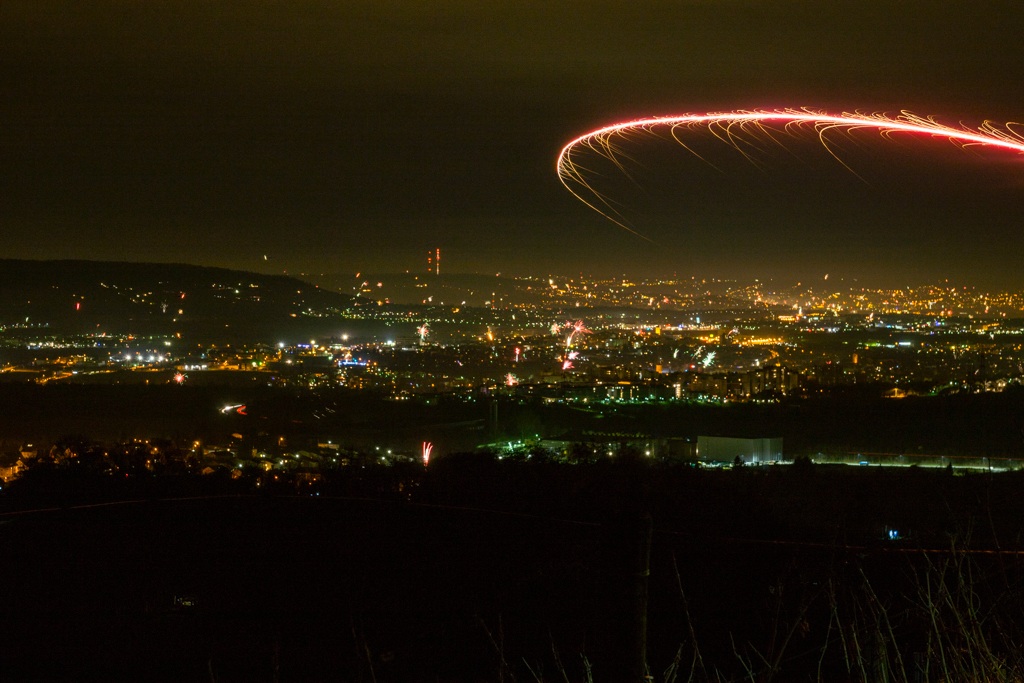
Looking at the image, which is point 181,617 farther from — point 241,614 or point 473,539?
point 473,539

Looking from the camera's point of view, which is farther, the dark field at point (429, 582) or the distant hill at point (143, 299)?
the distant hill at point (143, 299)

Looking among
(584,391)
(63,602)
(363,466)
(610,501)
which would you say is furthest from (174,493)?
(584,391)

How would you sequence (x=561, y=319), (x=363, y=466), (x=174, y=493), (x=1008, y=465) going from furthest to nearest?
1. (x=561, y=319)
2. (x=1008, y=465)
3. (x=363, y=466)
4. (x=174, y=493)

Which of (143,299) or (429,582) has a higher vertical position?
(143,299)

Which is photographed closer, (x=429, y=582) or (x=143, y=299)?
(x=429, y=582)

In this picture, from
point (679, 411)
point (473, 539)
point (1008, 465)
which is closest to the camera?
point (473, 539)

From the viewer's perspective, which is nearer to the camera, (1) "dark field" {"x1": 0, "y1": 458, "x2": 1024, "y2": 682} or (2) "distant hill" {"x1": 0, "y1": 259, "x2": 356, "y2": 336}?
(1) "dark field" {"x1": 0, "y1": 458, "x2": 1024, "y2": 682}

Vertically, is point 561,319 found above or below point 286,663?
above

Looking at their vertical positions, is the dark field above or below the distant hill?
below
